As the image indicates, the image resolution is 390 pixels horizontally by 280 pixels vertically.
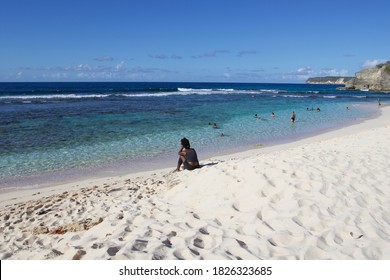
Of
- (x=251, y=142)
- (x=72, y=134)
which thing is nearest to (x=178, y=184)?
(x=251, y=142)

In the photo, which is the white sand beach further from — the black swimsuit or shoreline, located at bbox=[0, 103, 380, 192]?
shoreline, located at bbox=[0, 103, 380, 192]

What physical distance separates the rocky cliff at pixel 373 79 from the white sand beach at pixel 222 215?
101 meters

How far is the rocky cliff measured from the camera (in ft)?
311

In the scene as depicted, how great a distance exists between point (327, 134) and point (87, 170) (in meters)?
14.5

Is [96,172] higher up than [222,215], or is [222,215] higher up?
[222,215]

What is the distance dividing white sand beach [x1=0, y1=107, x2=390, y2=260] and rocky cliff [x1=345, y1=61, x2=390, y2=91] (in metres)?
101

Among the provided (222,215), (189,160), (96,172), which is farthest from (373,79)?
(222,215)

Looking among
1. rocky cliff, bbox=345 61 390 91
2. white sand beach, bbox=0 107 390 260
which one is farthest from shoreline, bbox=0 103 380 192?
rocky cliff, bbox=345 61 390 91

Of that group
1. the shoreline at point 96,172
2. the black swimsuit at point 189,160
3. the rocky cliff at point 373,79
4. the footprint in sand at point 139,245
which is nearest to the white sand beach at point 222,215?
the footprint in sand at point 139,245

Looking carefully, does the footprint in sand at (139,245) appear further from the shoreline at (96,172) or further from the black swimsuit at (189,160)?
the shoreline at (96,172)

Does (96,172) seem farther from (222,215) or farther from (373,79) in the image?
(373,79)

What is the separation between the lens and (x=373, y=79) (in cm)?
9931

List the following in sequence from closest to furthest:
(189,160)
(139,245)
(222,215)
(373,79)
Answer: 1. (139,245)
2. (222,215)
3. (189,160)
4. (373,79)

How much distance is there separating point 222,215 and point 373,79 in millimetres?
110780
